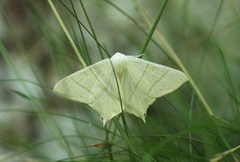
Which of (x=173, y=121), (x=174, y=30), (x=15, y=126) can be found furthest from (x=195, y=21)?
(x=15, y=126)

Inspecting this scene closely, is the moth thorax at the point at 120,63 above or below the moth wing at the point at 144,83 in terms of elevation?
above

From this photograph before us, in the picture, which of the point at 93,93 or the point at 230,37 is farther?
the point at 230,37

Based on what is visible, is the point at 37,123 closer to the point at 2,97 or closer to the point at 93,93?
the point at 2,97

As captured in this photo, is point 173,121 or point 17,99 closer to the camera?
point 173,121

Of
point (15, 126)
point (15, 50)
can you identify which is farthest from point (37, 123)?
point (15, 50)

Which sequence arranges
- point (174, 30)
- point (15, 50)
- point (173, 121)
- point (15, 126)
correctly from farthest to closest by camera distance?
point (15, 50), point (15, 126), point (174, 30), point (173, 121)

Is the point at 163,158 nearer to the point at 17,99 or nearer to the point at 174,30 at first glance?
the point at 174,30

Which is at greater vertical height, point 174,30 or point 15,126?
point 174,30

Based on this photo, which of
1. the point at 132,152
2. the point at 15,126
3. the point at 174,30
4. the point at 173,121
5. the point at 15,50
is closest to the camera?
the point at 132,152

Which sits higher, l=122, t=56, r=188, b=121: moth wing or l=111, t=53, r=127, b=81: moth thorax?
l=111, t=53, r=127, b=81: moth thorax

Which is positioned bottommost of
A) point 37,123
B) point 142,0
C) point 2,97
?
point 37,123
